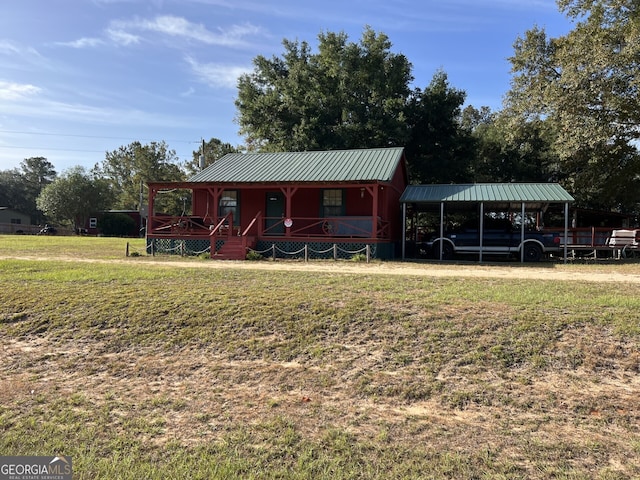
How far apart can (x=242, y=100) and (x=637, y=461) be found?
3401 centimetres

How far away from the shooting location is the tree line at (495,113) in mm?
19373

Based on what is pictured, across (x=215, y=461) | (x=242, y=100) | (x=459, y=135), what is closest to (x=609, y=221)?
(x=459, y=135)

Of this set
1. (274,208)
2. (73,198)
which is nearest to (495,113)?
(274,208)

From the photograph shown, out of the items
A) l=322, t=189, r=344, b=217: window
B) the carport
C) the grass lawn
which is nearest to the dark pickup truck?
the carport

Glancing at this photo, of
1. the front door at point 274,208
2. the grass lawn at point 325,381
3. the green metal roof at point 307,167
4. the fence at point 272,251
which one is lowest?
the grass lawn at point 325,381

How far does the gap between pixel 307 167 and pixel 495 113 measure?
1907 centimetres

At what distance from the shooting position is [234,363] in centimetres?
606

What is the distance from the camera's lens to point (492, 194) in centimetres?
1814

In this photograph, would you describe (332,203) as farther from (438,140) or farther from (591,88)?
(438,140)

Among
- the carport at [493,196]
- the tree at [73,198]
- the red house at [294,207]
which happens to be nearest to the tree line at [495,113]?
the carport at [493,196]

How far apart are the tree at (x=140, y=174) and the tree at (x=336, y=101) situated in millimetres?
22132

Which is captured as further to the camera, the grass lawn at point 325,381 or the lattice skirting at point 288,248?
the lattice skirting at point 288,248

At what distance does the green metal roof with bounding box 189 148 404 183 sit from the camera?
1870 centimetres

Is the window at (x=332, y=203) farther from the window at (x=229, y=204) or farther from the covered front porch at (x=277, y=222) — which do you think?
the window at (x=229, y=204)
